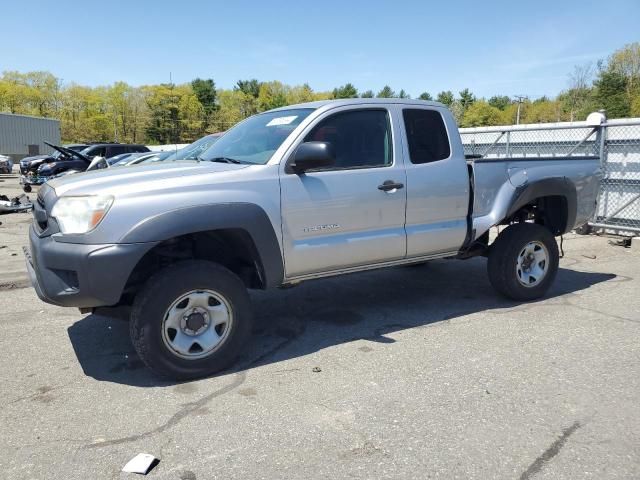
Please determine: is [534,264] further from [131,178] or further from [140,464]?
[140,464]

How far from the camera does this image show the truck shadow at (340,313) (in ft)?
13.1

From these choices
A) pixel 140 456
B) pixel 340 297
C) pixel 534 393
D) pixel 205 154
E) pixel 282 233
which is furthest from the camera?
pixel 340 297

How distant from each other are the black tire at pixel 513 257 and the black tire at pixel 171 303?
275 cm

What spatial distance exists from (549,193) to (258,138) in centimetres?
310

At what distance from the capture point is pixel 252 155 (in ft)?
13.6

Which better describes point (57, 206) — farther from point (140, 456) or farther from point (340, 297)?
point (340, 297)

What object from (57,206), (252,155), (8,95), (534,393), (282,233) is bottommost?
(534,393)

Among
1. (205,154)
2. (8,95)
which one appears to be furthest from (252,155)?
(8,95)

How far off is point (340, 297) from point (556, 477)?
130 inches

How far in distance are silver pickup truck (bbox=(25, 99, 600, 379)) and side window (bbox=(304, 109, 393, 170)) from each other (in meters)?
0.01

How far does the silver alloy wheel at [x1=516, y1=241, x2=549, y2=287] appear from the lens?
5.34 meters

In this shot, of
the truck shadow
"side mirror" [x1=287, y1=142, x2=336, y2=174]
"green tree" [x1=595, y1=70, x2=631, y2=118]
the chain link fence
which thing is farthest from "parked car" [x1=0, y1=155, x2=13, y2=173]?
"green tree" [x1=595, y1=70, x2=631, y2=118]

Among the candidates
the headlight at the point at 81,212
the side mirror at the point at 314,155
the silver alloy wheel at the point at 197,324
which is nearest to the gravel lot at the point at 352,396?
the silver alloy wheel at the point at 197,324

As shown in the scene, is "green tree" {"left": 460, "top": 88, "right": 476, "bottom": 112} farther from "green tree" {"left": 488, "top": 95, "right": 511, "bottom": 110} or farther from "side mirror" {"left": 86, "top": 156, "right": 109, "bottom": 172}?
"side mirror" {"left": 86, "top": 156, "right": 109, "bottom": 172}
